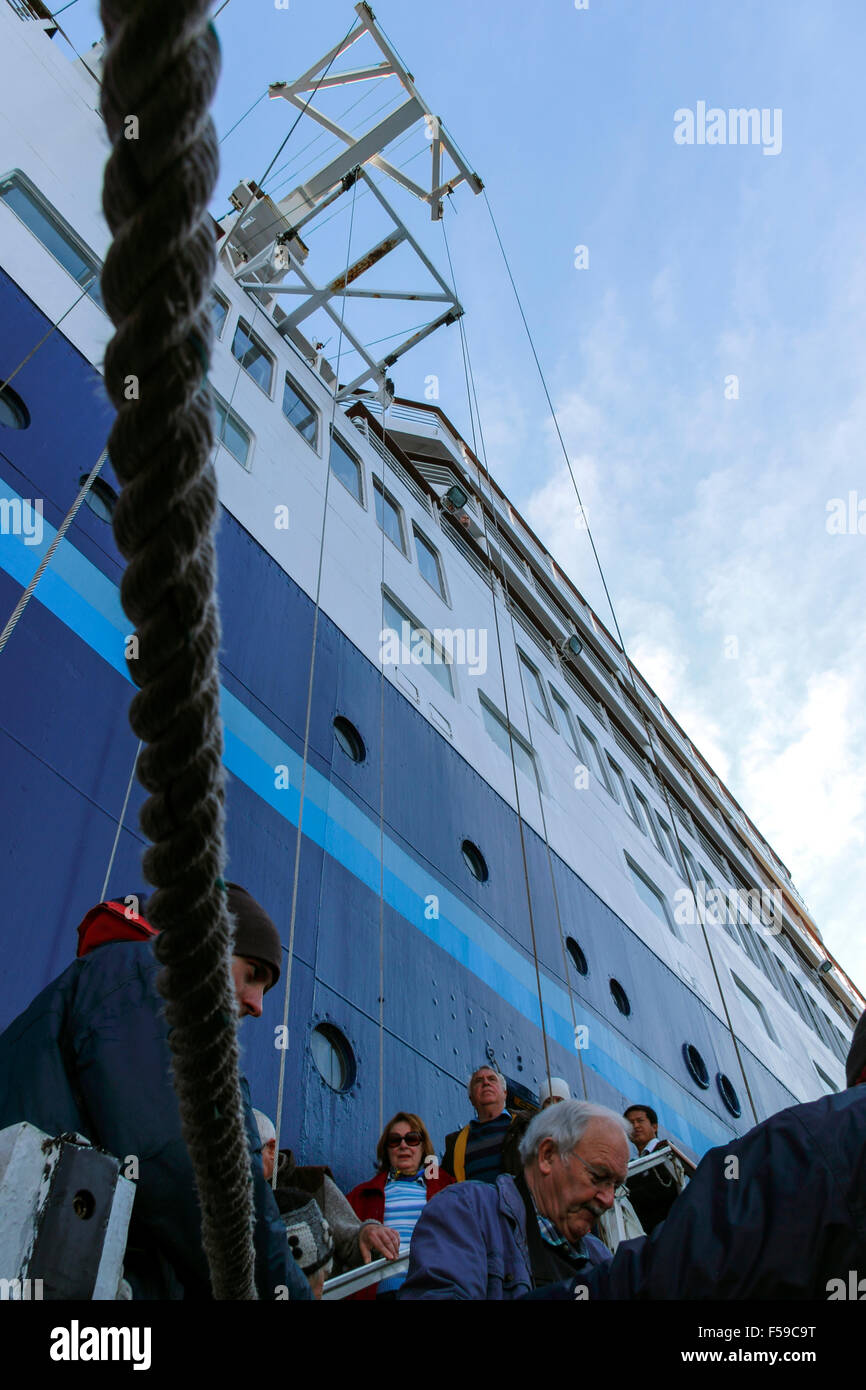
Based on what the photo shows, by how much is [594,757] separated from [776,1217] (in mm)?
11484

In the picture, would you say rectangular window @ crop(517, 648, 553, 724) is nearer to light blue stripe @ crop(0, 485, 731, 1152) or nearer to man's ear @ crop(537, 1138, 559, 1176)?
light blue stripe @ crop(0, 485, 731, 1152)

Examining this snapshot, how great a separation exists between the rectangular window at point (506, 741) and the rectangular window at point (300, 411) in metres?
3.04

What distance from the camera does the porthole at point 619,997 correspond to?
8377mm

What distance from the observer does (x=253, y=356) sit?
27.4 ft

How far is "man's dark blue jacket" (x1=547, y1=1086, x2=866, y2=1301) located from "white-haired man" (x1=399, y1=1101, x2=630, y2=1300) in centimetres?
59

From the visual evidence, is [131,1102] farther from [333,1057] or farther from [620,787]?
[620,787]

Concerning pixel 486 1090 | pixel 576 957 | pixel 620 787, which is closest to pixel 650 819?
pixel 620 787

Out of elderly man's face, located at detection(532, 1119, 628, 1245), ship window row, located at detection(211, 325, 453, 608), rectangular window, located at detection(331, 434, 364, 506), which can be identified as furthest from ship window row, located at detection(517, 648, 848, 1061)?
elderly man's face, located at detection(532, 1119, 628, 1245)

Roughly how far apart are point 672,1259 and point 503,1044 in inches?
204

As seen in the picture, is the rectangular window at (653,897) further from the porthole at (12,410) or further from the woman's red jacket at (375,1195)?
the porthole at (12,410)

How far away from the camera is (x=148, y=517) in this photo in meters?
0.58

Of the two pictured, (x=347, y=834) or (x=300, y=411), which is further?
(x=300, y=411)
